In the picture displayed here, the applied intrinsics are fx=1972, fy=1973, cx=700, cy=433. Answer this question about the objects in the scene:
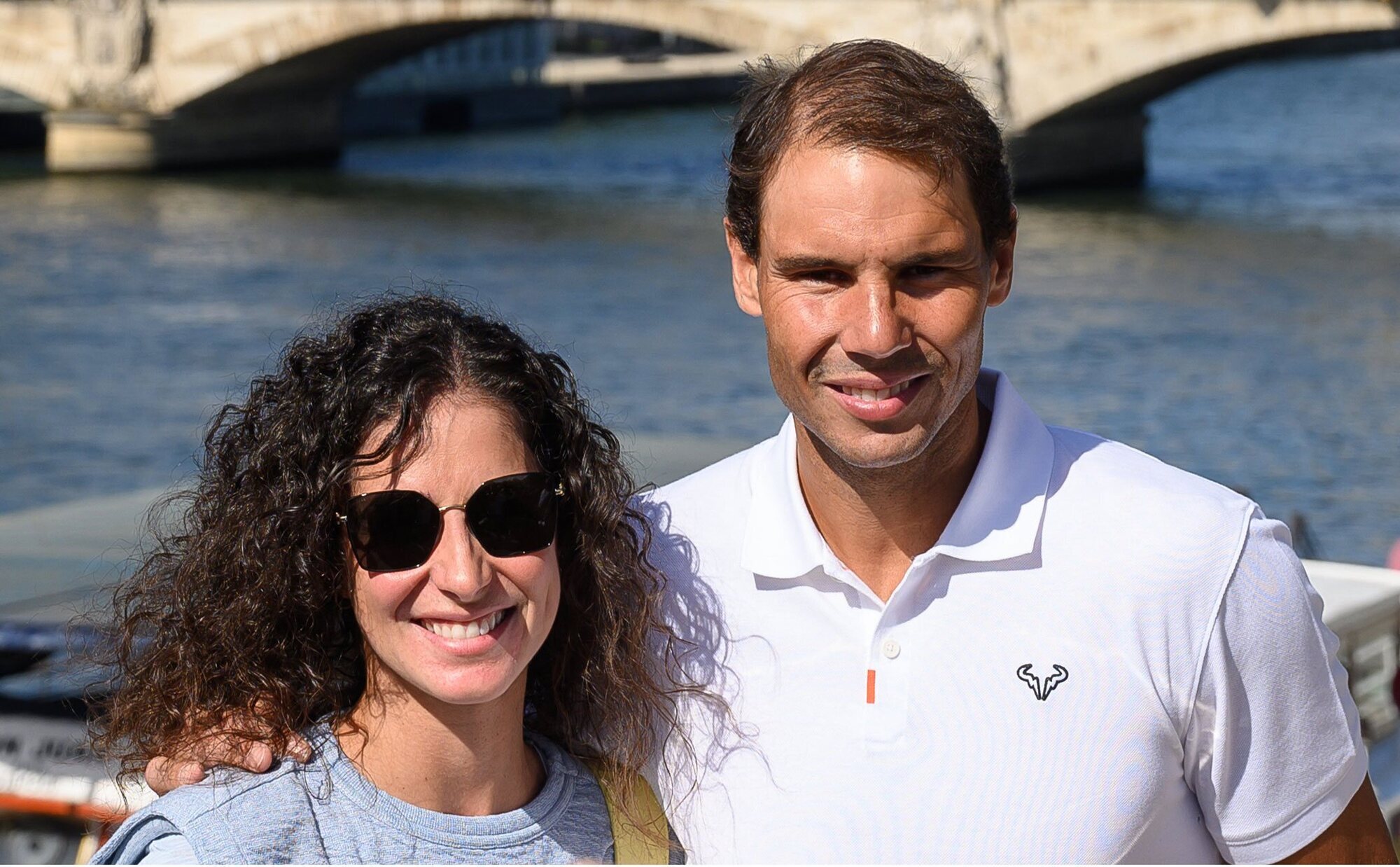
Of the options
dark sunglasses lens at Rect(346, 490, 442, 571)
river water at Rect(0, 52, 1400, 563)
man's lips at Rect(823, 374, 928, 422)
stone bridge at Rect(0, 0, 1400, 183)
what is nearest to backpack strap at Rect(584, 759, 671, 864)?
dark sunglasses lens at Rect(346, 490, 442, 571)

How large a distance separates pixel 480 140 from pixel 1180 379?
70.3 feet

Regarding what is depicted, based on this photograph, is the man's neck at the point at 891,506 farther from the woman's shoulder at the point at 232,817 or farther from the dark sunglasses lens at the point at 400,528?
the woman's shoulder at the point at 232,817

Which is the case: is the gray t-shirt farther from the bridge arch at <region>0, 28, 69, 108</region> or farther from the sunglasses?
the bridge arch at <region>0, 28, 69, 108</region>

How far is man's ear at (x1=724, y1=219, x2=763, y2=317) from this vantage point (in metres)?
2.23

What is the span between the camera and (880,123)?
2.04 m

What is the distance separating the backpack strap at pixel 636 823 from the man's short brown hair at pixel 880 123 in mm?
605

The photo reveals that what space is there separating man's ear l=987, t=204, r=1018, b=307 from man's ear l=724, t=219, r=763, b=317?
0.26 m

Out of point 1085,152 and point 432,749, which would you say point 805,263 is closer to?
point 432,749

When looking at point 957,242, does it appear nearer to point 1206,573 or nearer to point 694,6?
point 1206,573

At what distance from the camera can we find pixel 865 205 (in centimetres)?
203

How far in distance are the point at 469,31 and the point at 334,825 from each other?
87.0 ft

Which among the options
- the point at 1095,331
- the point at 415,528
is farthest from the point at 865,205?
the point at 1095,331

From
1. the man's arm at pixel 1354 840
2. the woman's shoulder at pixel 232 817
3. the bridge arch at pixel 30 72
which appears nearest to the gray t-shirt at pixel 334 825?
the woman's shoulder at pixel 232 817

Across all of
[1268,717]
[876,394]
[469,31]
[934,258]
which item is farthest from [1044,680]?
[469,31]
